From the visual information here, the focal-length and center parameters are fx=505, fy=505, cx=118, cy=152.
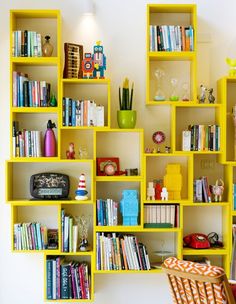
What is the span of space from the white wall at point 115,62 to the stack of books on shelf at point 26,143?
0.22m

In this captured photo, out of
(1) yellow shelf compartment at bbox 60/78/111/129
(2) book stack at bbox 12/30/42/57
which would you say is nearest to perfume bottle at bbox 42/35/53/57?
(2) book stack at bbox 12/30/42/57

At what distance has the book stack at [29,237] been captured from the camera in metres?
3.95

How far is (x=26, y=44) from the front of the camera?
392cm

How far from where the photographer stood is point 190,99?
409 cm

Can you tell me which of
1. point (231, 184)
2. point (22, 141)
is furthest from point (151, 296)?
point (22, 141)

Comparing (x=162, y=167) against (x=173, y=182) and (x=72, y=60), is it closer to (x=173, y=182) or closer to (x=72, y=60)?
(x=173, y=182)

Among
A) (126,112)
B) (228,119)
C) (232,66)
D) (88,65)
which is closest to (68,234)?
(126,112)

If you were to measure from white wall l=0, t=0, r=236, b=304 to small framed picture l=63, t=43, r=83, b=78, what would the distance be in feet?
0.50

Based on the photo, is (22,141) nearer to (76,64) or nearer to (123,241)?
(76,64)

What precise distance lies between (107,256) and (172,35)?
5.91 ft

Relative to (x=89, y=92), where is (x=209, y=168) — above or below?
below

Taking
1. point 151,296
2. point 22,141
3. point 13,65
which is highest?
point 13,65

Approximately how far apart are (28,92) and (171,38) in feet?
3.92

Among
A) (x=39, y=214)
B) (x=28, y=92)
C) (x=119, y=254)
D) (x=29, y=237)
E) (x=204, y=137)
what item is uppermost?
(x=28, y=92)
